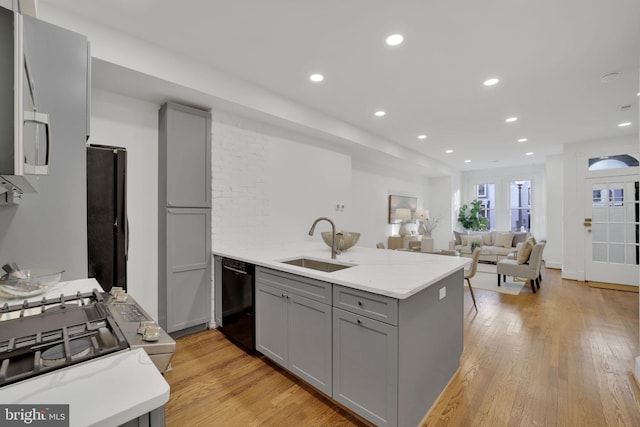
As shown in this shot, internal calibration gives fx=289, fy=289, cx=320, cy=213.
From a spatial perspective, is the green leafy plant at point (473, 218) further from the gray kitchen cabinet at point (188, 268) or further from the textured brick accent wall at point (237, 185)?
the gray kitchen cabinet at point (188, 268)

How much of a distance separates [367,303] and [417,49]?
2.24 m

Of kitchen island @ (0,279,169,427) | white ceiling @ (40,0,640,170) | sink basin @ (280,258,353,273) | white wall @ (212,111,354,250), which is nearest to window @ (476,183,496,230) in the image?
white ceiling @ (40,0,640,170)

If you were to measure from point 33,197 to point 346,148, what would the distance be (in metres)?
4.12

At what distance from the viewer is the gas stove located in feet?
2.33

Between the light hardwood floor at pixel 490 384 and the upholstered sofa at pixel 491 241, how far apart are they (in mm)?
3691

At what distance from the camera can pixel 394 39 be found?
242 centimetres

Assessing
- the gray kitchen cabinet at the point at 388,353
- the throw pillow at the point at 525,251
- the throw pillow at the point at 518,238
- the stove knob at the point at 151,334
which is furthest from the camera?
the throw pillow at the point at 518,238

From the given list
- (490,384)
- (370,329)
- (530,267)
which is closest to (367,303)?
(370,329)

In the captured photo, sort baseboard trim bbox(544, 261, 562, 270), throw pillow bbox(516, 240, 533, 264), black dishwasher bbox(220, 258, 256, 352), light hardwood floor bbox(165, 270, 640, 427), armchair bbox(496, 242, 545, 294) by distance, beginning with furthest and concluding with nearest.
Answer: baseboard trim bbox(544, 261, 562, 270), throw pillow bbox(516, 240, 533, 264), armchair bbox(496, 242, 545, 294), black dishwasher bbox(220, 258, 256, 352), light hardwood floor bbox(165, 270, 640, 427)

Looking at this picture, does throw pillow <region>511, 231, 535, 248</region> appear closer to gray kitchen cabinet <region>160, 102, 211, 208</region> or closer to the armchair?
the armchair

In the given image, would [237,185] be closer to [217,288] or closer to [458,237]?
[217,288]

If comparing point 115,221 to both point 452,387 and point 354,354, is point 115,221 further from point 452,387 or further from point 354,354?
point 452,387

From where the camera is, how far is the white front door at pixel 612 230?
198 inches

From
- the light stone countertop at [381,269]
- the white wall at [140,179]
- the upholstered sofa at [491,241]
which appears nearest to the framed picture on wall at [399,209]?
the upholstered sofa at [491,241]
